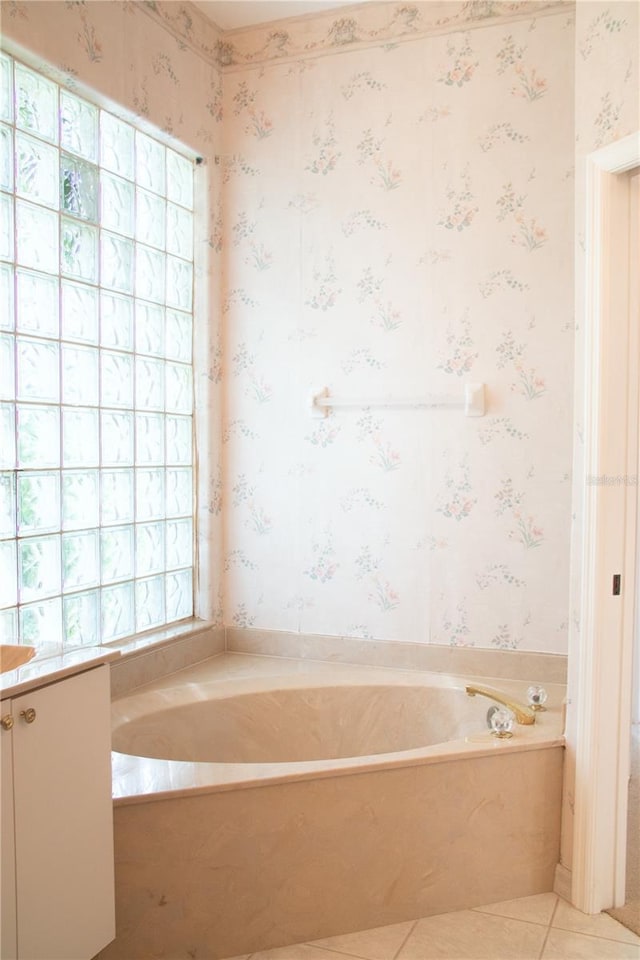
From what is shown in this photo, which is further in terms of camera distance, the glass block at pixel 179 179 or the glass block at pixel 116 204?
the glass block at pixel 179 179

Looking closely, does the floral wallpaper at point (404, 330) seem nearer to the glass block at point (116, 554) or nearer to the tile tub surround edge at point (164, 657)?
the tile tub surround edge at point (164, 657)

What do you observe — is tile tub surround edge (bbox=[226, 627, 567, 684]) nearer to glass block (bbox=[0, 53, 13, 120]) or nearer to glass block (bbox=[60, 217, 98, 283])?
glass block (bbox=[60, 217, 98, 283])

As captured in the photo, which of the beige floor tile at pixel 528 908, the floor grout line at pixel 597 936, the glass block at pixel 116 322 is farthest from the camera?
the glass block at pixel 116 322

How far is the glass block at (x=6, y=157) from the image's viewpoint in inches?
89.2

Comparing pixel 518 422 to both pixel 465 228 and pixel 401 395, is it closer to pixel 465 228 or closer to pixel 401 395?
pixel 401 395

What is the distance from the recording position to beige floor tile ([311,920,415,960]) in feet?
6.87

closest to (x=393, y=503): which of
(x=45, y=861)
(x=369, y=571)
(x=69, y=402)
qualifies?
(x=369, y=571)

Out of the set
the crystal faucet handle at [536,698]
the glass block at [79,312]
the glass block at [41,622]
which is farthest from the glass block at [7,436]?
the crystal faucet handle at [536,698]

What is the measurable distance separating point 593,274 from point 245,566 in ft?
5.69

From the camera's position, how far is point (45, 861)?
157 centimetres

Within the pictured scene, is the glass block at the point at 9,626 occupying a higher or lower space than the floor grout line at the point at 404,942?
higher

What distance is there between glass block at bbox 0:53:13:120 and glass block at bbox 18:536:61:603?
118 centimetres

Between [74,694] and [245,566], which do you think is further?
[245,566]

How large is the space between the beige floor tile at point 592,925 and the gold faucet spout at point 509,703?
1.66 feet
